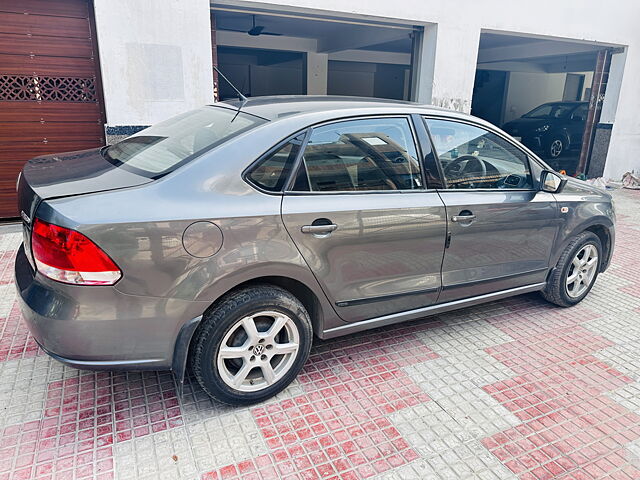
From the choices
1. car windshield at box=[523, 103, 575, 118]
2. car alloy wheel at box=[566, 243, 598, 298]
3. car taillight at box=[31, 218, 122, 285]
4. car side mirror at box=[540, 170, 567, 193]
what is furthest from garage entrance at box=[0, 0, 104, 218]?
car windshield at box=[523, 103, 575, 118]

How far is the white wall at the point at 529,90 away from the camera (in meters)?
20.7

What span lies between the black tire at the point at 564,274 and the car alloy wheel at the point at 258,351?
7.86ft

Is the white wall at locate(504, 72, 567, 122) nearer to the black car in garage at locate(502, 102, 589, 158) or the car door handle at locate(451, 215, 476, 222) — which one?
the black car in garage at locate(502, 102, 589, 158)

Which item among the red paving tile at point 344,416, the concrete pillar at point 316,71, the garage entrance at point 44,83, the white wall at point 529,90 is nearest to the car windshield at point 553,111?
the white wall at point 529,90

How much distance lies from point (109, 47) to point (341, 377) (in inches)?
189

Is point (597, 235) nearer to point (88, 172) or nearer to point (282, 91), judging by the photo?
point (88, 172)

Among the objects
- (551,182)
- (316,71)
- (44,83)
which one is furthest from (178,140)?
(316,71)

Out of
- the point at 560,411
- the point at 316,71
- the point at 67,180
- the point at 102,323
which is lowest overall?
the point at 560,411

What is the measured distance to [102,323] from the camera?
2.24 metres

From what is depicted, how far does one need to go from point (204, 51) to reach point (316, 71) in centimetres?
930

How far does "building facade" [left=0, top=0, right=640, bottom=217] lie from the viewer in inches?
221

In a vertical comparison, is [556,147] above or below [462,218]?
below

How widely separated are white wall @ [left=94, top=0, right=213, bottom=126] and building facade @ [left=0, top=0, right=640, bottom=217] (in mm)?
12

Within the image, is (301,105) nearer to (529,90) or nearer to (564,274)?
(564,274)
